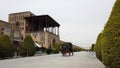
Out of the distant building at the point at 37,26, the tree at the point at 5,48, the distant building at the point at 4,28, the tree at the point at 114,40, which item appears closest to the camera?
the tree at the point at 114,40

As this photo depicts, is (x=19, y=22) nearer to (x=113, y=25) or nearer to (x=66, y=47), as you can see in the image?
(x=66, y=47)

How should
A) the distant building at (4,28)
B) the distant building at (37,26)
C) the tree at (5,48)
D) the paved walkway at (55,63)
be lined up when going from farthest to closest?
the distant building at (37,26) → the distant building at (4,28) → the tree at (5,48) → the paved walkway at (55,63)

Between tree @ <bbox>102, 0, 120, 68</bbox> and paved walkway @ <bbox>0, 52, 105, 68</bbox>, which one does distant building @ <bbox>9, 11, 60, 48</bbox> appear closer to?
paved walkway @ <bbox>0, 52, 105, 68</bbox>

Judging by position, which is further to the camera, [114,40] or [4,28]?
[4,28]

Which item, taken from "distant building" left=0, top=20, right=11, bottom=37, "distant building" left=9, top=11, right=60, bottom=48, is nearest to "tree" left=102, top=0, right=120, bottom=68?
"distant building" left=0, top=20, right=11, bottom=37

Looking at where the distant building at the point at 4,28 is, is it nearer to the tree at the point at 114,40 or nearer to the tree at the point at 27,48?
the tree at the point at 27,48

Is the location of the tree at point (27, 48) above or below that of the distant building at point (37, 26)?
below

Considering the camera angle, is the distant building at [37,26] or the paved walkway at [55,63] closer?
the paved walkway at [55,63]

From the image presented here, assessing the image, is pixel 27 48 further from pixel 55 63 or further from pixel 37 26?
pixel 37 26

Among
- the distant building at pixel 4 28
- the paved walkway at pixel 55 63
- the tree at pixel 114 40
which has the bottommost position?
the paved walkway at pixel 55 63

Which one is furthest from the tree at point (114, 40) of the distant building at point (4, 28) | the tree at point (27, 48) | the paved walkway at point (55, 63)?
the distant building at point (4, 28)

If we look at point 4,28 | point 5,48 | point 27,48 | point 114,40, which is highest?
point 4,28

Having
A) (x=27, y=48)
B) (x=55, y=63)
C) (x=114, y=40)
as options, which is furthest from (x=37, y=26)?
(x=114, y=40)

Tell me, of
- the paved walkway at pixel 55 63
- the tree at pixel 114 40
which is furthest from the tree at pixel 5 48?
the tree at pixel 114 40
